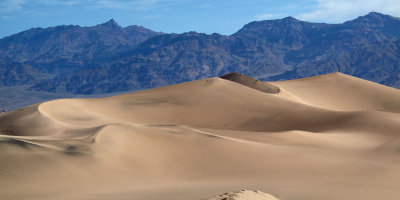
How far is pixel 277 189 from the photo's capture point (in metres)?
12.2

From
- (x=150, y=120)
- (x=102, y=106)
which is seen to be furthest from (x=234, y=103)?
(x=102, y=106)

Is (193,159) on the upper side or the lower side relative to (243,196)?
lower

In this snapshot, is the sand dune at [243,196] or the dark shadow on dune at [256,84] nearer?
the sand dune at [243,196]

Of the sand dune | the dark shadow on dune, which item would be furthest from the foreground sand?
the dark shadow on dune

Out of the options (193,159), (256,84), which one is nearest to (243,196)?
(193,159)

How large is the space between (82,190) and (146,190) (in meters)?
1.68

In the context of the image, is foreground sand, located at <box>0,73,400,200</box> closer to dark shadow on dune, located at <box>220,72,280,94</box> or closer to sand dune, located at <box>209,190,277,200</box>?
sand dune, located at <box>209,190,277,200</box>

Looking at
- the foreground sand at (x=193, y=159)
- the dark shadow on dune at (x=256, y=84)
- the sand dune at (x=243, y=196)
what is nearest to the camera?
the sand dune at (x=243, y=196)

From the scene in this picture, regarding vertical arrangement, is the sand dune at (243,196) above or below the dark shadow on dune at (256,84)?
below

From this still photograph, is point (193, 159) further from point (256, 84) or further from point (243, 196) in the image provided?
point (256, 84)

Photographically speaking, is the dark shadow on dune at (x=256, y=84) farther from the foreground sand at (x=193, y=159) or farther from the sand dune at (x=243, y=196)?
the sand dune at (x=243, y=196)

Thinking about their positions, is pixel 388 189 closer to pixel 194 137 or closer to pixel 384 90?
pixel 194 137

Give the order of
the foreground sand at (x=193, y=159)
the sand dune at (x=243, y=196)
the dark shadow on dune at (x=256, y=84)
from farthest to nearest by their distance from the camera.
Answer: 1. the dark shadow on dune at (x=256, y=84)
2. the foreground sand at (x=193, y=159)
3. the sand dune at (x=243, y=196)

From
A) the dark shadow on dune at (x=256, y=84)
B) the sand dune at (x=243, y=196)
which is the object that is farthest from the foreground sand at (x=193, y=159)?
the dark shadow on dune at (x=256, y=84)
